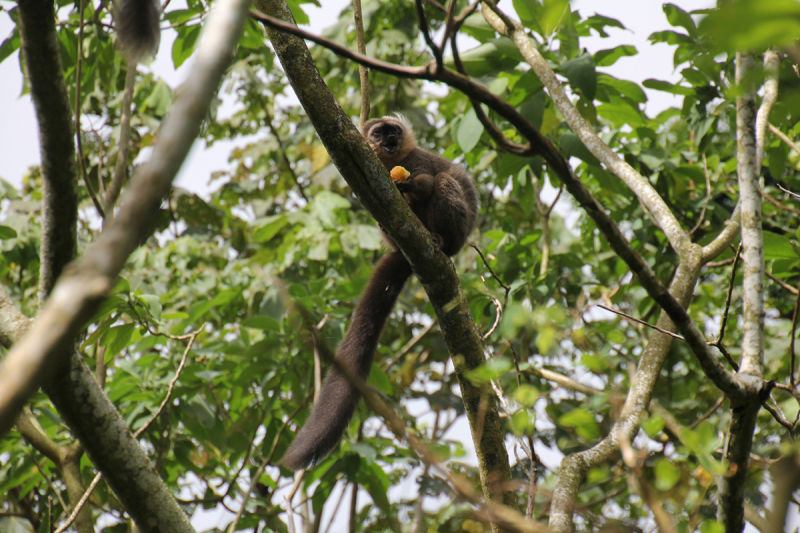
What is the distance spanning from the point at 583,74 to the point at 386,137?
6.36ft

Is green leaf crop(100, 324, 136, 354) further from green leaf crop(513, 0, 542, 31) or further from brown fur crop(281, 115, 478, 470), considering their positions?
green leaf crop(513, 0, 542, 31)

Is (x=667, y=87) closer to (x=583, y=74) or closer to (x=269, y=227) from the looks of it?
(x=583, y=74)

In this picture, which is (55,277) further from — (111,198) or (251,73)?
(251,73)

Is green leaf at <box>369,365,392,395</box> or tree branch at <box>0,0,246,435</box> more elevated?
green leaf at <box>369,365,392,395</box>

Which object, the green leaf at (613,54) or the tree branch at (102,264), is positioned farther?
the green leaf at (613,54)

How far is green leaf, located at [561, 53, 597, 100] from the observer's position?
314 centimetres

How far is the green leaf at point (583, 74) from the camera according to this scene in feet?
10.3

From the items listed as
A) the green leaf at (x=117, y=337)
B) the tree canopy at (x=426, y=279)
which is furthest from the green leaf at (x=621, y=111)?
the green leaf at (x=117, y=337)

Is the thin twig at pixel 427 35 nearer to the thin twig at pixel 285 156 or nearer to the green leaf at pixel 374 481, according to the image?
the green leaf at pixel 374 481


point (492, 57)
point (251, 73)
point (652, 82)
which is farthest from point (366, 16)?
point (652, 82)

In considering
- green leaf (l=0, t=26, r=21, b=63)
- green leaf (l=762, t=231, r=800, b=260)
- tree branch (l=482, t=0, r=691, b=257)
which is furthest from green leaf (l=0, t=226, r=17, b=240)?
green leaf (l=762, t=231, r=800, b=260)

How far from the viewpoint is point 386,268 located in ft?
12.5

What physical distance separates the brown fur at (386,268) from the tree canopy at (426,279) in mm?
Answer: 255

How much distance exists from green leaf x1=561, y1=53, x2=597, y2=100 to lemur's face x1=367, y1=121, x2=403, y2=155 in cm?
179
